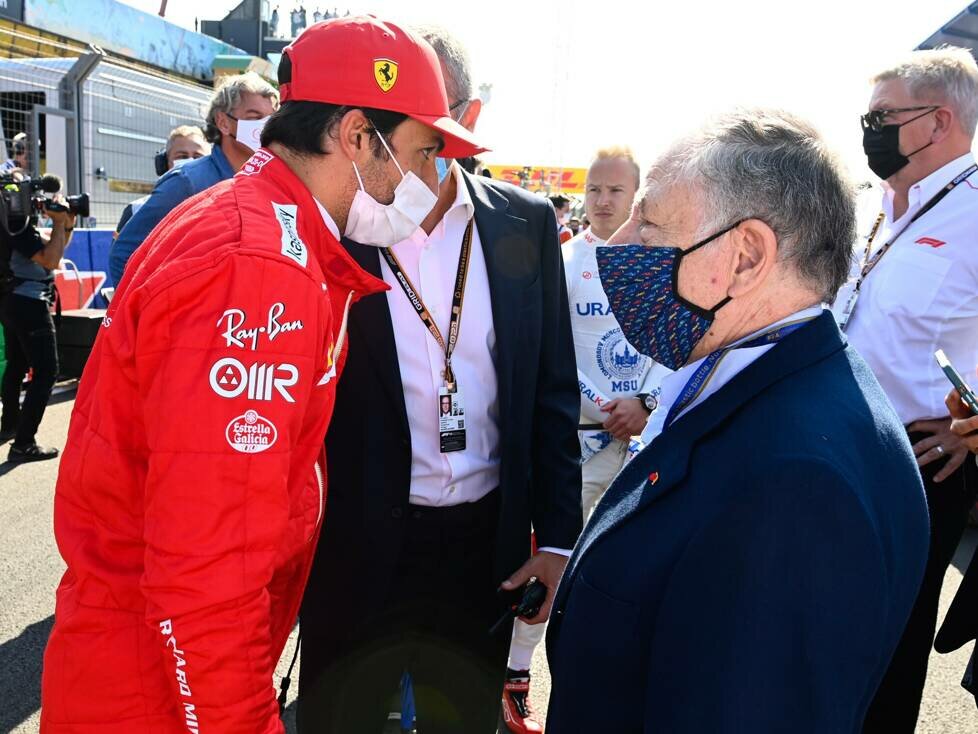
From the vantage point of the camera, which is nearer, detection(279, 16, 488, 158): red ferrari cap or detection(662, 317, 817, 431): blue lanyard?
detection(662, 317, 817, 431): blue lanyard

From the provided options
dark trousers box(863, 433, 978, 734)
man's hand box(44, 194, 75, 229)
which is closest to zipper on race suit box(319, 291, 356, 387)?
dark trousers box(863, 433, 978, 734)

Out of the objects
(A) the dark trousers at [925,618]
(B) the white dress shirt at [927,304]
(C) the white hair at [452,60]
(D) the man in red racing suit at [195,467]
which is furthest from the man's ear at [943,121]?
(D) the man in red racing suit at [195,467]

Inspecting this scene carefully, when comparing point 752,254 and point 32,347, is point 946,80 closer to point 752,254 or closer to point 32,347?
point 752,254

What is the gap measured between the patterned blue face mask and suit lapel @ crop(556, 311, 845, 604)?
6.7 inches

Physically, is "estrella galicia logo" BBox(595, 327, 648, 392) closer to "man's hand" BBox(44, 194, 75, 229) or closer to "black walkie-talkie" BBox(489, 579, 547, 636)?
"black walkie-talkie" BBox(489, 579, 547, 636)

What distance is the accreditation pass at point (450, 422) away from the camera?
6.72 ft

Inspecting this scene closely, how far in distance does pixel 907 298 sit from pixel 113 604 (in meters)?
2.54

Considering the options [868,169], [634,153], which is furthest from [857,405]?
[634,153]

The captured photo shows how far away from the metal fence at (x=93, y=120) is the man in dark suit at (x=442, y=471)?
7.23m

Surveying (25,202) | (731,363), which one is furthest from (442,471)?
(25,202)

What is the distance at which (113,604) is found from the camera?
4.24 ft

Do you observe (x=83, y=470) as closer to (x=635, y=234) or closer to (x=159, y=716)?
(x=159, y=716)

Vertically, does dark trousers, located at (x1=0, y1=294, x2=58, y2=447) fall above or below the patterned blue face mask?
below

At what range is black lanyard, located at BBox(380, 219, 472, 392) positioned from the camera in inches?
80.4
